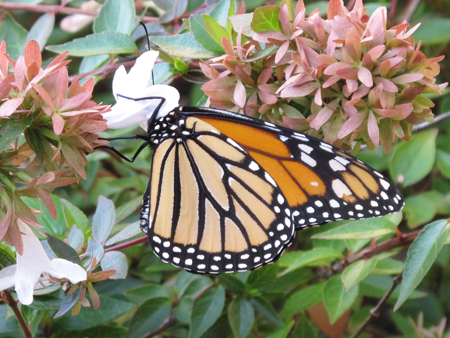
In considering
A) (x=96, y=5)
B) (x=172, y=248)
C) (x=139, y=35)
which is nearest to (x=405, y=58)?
(x=172, y=248)

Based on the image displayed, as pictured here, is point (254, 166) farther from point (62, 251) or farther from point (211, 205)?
point (62, 251)

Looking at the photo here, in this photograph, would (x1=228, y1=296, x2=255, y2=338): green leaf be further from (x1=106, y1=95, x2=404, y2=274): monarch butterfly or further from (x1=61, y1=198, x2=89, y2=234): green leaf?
(x1=61, y1=198, x2=89, y2=234): green leaf

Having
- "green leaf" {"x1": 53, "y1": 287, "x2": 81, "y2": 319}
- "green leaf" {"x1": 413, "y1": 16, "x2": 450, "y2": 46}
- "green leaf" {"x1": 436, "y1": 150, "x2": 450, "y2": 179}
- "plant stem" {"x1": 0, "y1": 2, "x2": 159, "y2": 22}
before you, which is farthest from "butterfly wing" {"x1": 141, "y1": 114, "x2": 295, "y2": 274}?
"green leaf" {"x1": 413, "y1": 16, "x2": 450, "y2": 46}

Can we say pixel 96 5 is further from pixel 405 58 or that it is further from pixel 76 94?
pixel 405 58

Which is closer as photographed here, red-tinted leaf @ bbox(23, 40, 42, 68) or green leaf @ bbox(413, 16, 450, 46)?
red-tinted leaf @ bbox(23, 40, 42, 68)

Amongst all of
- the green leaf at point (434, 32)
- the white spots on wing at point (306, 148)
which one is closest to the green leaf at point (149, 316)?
the white spots on wing at point (306, 148)

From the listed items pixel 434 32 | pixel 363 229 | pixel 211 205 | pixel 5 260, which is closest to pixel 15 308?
pixel 5 260

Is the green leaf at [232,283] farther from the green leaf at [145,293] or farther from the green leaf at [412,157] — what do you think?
the green leaf at [412,157]
